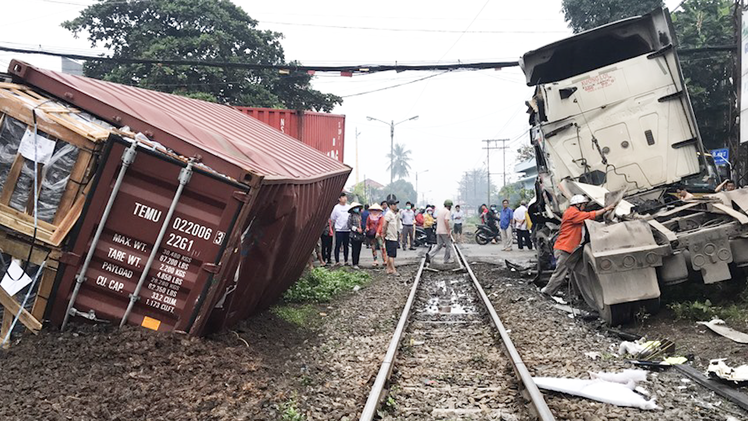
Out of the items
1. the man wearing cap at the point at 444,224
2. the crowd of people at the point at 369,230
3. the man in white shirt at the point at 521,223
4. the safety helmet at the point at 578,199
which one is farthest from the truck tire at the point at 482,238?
the safety helmet at the point at 578,199

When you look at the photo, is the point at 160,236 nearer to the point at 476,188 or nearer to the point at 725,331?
the point at 725,331

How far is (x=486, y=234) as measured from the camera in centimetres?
2586

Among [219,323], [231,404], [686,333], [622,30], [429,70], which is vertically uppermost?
[429,70]

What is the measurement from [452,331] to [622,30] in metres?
5.30

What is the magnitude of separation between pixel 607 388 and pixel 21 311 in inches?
185

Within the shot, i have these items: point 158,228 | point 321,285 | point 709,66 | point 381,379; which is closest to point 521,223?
point 709,66

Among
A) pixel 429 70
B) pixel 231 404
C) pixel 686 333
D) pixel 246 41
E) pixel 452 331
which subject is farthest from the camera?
pixel 246 41

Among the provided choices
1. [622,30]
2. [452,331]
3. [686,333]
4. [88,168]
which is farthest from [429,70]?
[88,168]

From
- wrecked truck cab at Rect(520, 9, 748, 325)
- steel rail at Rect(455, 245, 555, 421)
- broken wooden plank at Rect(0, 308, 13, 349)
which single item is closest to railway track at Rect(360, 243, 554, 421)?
steel rail at Rect(455, 245, 555, 421)

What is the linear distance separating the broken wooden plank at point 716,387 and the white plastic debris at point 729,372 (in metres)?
0.07

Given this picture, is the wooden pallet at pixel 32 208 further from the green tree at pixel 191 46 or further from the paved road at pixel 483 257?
the green tree at pixel 191 46

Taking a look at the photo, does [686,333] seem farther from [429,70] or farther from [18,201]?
[429,70]

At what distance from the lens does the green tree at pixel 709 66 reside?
19250 mm

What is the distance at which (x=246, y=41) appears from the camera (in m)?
25.8
